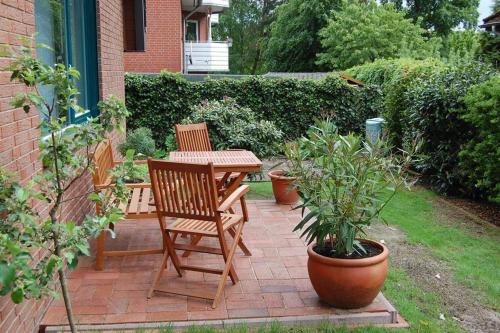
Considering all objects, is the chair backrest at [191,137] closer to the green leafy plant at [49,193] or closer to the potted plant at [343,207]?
the potted plant at [343,207]

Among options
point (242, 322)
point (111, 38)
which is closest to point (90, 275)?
point (242, 322)

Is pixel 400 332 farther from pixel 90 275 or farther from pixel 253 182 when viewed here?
pixel 253 182

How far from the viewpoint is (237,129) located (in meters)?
9.04

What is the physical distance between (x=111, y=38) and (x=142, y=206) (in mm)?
3305

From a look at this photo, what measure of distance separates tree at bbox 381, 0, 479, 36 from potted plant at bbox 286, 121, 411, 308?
3266 centimetres

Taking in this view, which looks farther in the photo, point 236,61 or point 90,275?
point 236,61

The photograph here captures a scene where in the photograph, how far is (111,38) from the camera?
704 cm

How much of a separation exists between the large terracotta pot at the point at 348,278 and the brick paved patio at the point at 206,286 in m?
0.09

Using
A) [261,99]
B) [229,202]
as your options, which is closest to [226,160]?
[229,202]

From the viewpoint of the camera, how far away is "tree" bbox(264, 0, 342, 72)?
3042 centimetres

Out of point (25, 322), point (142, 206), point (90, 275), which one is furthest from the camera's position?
point (142, 206)

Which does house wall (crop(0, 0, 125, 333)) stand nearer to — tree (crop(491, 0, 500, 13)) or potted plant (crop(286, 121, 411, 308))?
potted plant (crop(286, 121, 411, 308))

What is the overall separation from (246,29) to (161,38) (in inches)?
977

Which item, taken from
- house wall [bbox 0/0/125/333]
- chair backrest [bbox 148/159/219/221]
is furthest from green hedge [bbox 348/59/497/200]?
house wall [bbox 0/0/125/333]
